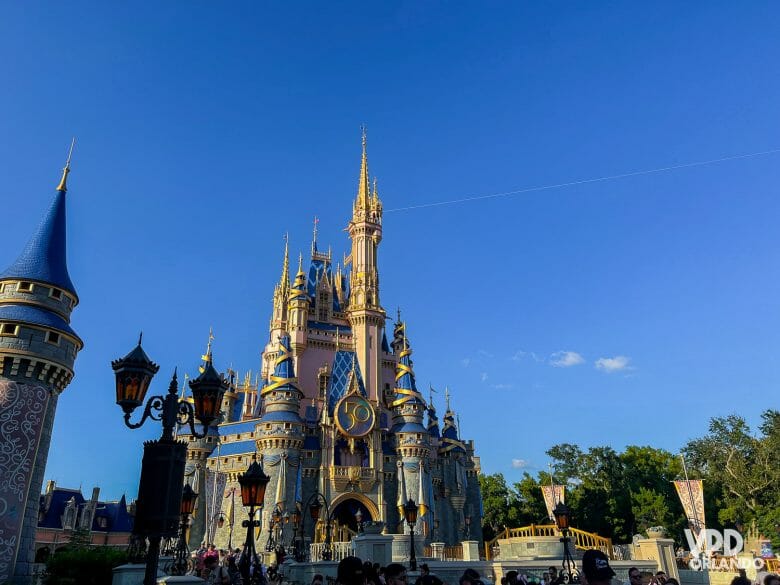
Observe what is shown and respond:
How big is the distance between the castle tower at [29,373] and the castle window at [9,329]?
34mm

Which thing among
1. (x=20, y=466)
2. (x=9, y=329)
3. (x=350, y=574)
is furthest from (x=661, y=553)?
(x=9, y=329)

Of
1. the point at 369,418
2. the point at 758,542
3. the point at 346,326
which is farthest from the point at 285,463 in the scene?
the point at 758,542

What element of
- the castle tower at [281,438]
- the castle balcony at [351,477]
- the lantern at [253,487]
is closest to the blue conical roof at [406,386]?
the castle balcony at [351,477]

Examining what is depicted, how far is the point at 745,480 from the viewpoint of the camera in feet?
164

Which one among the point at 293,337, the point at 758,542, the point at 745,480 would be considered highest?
the point at 293,337

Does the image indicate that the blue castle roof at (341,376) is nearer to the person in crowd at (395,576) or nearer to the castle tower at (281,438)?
the castle tower at (281,438)

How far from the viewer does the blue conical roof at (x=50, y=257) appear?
25.4 metres

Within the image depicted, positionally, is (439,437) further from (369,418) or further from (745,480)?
(745,480)

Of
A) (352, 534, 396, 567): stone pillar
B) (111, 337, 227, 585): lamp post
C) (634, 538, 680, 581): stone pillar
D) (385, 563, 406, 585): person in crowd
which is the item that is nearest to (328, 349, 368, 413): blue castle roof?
(634, 538, 680, 581): stone pillar

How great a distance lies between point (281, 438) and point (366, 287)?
17576 millimetres

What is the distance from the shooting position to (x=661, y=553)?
77.4 feet

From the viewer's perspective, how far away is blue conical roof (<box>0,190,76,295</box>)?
25.4 metres

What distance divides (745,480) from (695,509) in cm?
1706

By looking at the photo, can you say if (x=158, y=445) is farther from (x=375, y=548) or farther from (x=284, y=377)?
(x=284, y=377)
